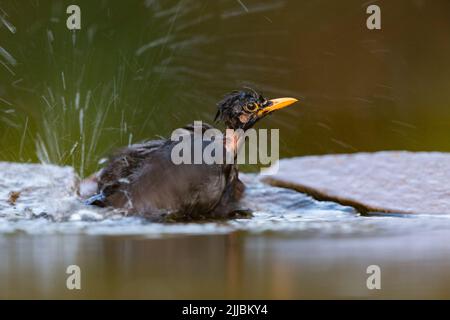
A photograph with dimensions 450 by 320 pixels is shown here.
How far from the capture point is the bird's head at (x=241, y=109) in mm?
4539

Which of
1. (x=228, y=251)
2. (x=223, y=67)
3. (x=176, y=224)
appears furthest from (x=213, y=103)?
(x=228, y=251)

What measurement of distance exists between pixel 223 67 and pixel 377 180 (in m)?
2.39

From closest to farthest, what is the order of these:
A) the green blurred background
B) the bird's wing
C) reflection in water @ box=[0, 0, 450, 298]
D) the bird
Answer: reflection in water @ box=[0, 0, 450, 298] < the bird < the bird's wing < the green blurred background

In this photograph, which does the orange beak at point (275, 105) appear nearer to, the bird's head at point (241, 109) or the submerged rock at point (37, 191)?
the bird's head at point (241, 109)

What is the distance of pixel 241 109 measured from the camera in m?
4.55

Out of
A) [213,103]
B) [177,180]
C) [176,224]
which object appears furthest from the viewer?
[213,103]

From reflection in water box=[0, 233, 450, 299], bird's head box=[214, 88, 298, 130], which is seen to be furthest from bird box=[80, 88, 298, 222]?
reflection in water box=[0, 233, 450, 299]

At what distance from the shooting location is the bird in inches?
166

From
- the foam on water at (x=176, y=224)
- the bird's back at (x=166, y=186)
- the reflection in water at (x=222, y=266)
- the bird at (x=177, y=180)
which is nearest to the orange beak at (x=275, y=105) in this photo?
the bird at (x=177, y=180)

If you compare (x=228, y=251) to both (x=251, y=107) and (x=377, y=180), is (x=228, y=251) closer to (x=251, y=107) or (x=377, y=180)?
(x=251, y=107)

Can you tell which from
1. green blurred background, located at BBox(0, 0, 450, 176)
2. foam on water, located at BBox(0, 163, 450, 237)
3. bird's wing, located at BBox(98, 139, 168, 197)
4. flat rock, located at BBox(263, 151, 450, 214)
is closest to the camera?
foam on water, located at BBox(0, 163, 450, 237)

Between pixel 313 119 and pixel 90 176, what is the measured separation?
2.25 metres

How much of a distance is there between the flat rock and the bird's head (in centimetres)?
57

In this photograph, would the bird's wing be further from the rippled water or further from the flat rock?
the flat rock
